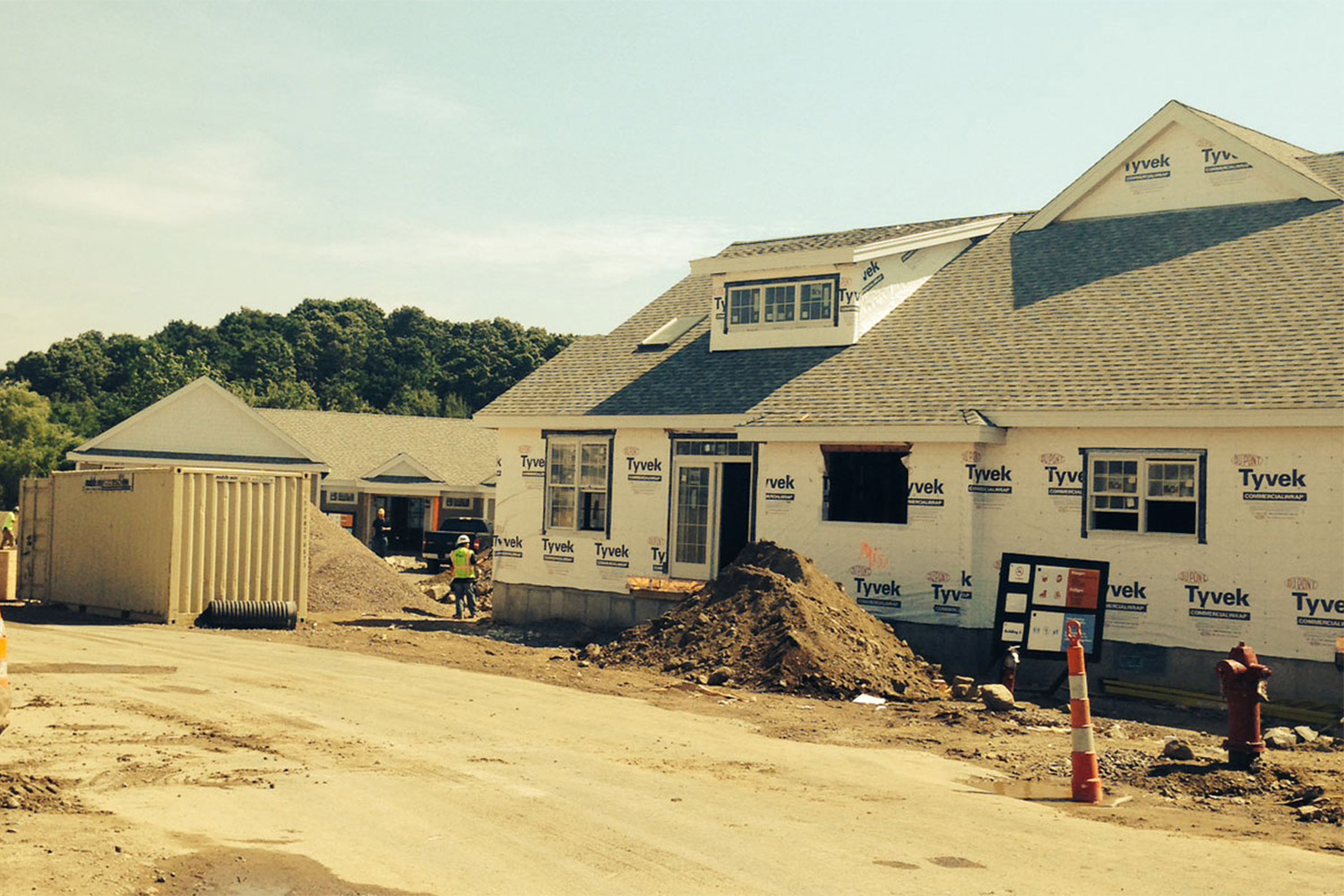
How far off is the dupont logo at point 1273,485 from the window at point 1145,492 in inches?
21.6

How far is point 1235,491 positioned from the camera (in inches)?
664

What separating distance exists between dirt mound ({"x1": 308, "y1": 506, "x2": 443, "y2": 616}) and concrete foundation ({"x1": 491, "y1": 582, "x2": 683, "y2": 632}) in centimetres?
353

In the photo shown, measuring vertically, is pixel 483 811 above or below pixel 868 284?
below

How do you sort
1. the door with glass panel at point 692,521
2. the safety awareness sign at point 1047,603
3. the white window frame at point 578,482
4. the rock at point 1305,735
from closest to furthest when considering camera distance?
the rock at point 1305,735, the safety awareness sign at point 1047,603, the door with glass panel at point 692,521, the white window frame at point 578,482

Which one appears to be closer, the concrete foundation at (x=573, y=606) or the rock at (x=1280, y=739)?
the rock at (x=1280, y=739)

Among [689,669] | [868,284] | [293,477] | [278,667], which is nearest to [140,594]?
[293,477]

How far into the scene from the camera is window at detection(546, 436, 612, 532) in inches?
943

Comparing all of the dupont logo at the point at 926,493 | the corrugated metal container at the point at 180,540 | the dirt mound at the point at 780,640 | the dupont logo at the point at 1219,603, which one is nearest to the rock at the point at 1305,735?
the dupont logo at the point at 1219,603

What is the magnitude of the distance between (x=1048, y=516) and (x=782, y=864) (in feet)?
37.5

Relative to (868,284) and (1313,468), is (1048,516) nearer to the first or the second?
(1313,468)

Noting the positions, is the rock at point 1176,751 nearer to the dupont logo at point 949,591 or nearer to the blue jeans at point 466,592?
the dupont logo at point 949,591

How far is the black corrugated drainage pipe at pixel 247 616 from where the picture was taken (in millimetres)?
21922

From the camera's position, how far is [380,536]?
49.8m

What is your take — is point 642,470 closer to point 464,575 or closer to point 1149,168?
point 464,575
